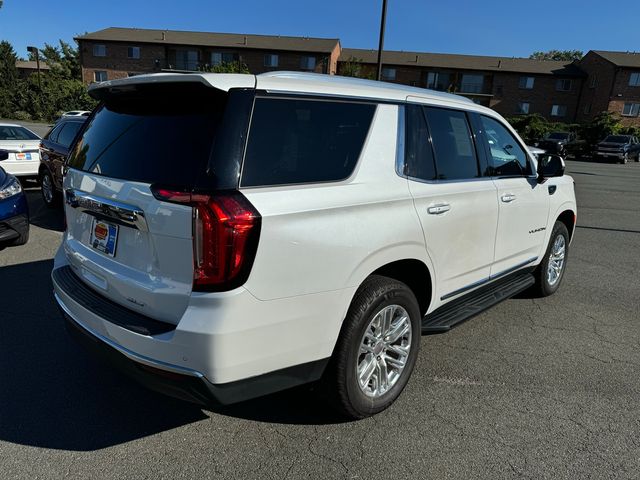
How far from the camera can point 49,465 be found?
7.96 ft

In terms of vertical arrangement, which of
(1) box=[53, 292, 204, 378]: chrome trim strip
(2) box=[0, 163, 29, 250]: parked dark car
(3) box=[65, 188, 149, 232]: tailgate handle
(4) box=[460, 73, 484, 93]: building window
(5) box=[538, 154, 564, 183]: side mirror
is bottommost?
(2) box=[0, 163, 29, 250]: parked dark car

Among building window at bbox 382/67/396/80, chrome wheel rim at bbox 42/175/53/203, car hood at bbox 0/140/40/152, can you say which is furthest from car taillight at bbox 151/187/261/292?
building window at bbox 382/67/396/80

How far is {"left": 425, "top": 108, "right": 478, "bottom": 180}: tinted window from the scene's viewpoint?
3227 mm

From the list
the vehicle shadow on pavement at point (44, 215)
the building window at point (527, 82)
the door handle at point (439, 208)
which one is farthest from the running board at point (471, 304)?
the building window at point (527, 82)

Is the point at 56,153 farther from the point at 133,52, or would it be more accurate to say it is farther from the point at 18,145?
the point at 133,52

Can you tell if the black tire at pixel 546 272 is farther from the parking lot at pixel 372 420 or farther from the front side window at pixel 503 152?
the front side window at pixel 503 152

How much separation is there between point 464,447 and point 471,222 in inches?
59.3

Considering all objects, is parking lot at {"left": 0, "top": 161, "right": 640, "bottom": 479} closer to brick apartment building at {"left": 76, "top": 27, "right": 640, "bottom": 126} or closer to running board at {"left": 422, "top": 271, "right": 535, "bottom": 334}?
running board at {"left": 422, "top": 271, "right": 535, "bottom": 334}

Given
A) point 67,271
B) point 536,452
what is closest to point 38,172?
point 67,271

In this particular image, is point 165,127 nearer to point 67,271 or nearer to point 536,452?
point 67,271

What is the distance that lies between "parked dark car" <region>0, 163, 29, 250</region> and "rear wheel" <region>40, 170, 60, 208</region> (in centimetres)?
235

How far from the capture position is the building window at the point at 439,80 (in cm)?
5028

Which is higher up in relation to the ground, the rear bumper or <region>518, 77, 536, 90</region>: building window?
<region>518, 77, 536, 90</region>: building window

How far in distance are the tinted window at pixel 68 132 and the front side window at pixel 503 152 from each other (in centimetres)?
703
